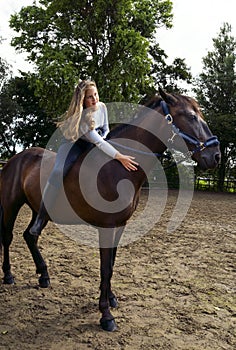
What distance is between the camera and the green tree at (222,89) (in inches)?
Result: 1073

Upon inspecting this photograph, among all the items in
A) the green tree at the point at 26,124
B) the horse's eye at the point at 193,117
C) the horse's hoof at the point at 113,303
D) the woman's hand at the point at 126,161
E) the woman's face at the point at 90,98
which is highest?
the green tree at the point at 26,124

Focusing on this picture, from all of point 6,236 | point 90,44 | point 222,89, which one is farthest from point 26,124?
point 6,236

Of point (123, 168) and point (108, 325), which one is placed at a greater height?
point (123, 168)

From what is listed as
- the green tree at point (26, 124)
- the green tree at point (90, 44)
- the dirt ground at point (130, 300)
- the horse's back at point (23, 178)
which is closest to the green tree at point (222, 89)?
the green tree at point (90, 44)

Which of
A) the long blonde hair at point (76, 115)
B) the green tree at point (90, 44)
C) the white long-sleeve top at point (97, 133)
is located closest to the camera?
the white long-sleeve top at point (97, 133)

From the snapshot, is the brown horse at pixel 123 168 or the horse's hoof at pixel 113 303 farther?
Answer: the horse's hoof at pixel 113 303

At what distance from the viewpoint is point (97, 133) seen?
10.9 feet

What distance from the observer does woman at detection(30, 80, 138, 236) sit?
3289 millimetres

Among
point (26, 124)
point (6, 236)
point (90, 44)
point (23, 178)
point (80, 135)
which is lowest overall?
point (6, 236)

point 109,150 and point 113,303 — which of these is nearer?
point 109,150

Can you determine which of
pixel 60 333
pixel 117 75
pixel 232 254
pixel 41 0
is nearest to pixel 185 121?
pixel 60 333

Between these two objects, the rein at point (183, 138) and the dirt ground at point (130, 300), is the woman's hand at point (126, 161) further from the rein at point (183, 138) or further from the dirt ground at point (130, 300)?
the dirt ground at point (130, 300)

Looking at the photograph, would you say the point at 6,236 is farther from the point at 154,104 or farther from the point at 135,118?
the point at 154,104

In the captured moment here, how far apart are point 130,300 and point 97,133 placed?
205cm
